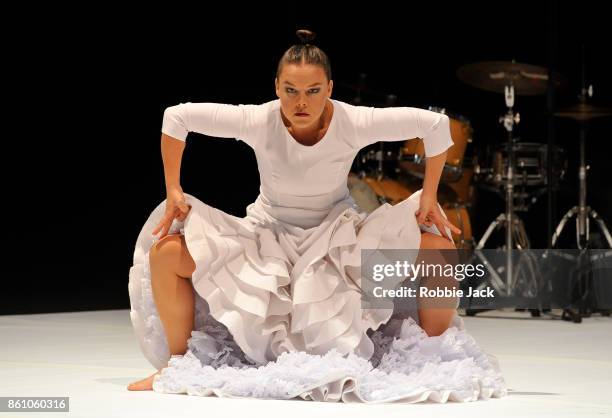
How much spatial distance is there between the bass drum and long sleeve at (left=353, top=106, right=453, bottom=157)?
2953 mm

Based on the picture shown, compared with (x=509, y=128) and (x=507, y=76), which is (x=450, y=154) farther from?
(x=507, y=76)

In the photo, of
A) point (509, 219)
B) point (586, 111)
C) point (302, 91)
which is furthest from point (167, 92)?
point (302, 91)

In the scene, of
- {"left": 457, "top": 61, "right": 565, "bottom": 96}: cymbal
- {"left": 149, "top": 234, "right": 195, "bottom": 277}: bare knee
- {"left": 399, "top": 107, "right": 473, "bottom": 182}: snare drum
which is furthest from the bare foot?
{"left": 457, "top": 61, "right": 565, "bottom": 96}: cymbal

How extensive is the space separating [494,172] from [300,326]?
340cm

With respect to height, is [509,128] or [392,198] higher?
[509,128]

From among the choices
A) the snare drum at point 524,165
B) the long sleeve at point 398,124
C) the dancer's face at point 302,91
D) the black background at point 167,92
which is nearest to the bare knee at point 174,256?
the dancer's face at point 302,91

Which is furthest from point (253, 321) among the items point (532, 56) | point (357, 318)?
point (532, 56)

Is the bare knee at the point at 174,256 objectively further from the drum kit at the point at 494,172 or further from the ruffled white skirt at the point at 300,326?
the drum kit at the point at 494,172

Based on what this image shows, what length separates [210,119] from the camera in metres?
2.97

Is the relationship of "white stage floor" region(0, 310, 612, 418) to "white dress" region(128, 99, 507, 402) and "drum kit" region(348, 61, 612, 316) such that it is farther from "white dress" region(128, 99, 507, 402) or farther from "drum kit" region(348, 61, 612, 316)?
"drum kit" region(348, 61, 612, 316)

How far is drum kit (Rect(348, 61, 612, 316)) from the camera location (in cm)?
587

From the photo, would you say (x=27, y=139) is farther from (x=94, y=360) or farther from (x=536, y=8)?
(x=536, y=8)

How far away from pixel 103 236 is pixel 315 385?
3.29 meters

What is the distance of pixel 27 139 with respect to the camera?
532 centimetres
